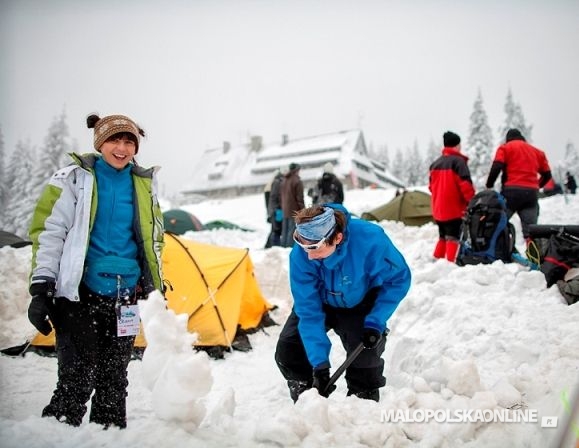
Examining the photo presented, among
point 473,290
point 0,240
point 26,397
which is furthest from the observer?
point 0,240

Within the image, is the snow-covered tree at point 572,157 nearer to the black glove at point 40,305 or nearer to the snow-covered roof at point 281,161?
the snow-covered roof at point 281,161

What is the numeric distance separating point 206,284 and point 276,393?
1887 mm

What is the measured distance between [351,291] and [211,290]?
280 centimetres

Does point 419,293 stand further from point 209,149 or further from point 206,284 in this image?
point 209,149

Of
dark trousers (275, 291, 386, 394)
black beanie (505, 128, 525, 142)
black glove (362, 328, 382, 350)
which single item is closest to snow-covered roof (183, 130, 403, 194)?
black beanie (505, 128, 525, 142)

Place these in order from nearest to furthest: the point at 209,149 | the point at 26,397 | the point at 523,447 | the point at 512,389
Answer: the point at 523,447, the point at 512,389, the point at 26,397, the point at 209,149

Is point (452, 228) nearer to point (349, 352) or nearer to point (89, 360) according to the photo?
point (349, 352)

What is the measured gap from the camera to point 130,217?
8.07ft

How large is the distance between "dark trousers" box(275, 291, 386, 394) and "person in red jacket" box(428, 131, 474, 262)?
341 cm

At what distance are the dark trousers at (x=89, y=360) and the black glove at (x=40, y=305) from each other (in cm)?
13

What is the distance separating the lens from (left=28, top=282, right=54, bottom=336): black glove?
2021mm

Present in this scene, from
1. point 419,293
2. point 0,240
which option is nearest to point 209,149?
point 0,240

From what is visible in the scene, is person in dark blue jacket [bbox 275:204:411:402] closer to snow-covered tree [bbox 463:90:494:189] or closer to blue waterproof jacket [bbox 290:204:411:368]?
blue waterproof jacket [bbox 290:204:411:368]

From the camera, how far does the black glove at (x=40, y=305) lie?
2.02 meters
